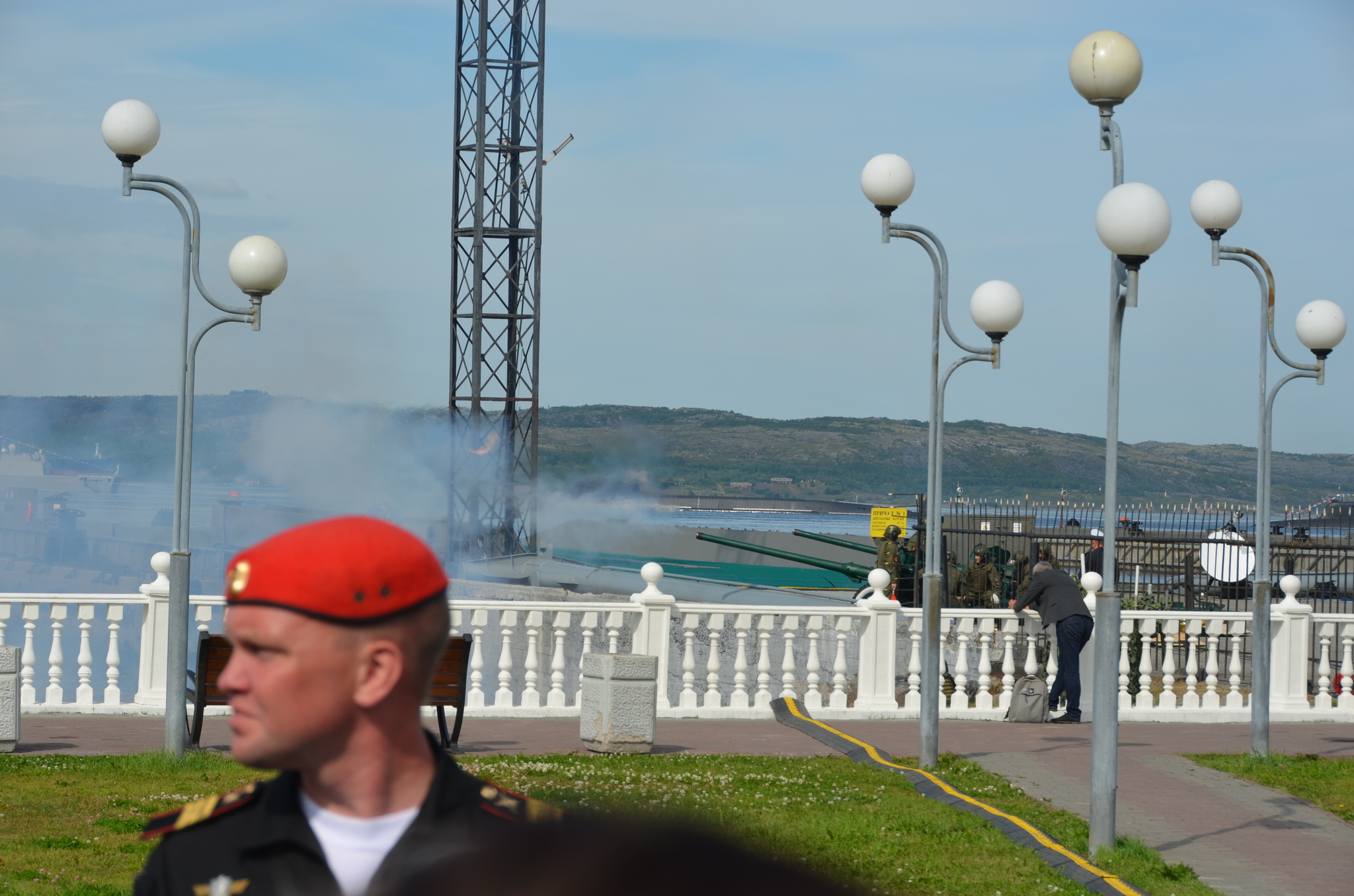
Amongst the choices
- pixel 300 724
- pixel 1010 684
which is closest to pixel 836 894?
pixel 300 724

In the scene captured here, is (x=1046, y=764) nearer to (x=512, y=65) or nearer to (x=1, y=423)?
(x=512, y=65)

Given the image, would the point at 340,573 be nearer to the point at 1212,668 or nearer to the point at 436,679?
the point at 436,679

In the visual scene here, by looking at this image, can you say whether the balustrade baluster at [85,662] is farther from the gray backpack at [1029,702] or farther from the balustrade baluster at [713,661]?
the gray backpack at [1029,702]

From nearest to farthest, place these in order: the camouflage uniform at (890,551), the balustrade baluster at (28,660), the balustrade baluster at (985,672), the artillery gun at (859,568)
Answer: the balustrade baluster at (28,660)
the balustrade baluster at (985,672)
the camouflage uniform at (890,551)
the artillery gun at (859,568)

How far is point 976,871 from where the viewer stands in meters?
7.09

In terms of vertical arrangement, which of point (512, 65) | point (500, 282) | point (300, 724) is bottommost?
point (300, 724)

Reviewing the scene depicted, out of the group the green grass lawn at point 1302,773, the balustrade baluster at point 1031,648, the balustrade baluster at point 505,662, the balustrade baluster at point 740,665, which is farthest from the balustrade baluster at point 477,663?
the green grass lawn at point 1302,773

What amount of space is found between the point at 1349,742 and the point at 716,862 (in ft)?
45.3

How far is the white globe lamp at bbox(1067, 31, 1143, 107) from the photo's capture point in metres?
7.32

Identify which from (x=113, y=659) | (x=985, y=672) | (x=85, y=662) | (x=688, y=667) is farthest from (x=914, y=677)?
(x=85, y=662)

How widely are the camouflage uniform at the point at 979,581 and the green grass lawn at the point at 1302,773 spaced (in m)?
7.60

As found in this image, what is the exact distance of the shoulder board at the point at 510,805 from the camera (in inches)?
46.1

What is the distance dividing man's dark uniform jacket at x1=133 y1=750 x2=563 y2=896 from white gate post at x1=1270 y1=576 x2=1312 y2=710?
14.2m

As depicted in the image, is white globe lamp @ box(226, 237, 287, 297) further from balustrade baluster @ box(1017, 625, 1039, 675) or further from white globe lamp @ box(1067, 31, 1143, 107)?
balustrade baluster @ box(1017, 625, 1039, 675)
